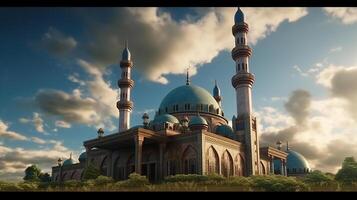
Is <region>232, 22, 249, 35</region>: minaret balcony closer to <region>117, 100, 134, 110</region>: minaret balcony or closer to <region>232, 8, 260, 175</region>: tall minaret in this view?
<region>232, 8, 260, 175</region>: tall minaret

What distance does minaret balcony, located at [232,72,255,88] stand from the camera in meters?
46.8

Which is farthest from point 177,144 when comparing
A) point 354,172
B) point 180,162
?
point 354,172

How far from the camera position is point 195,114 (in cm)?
5288

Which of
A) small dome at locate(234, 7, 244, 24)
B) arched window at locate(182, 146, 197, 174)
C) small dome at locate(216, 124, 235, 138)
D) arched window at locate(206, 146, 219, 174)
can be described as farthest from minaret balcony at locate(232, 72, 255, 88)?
arched window at locate(182, 146, 197, 174)

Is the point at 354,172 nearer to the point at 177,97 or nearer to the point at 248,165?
the point at 248,165

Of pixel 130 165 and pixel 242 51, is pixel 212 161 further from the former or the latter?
pixel 242 51

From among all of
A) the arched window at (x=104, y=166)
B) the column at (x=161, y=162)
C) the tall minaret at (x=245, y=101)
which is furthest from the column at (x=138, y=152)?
the tall minaret at (x=245, y=101)

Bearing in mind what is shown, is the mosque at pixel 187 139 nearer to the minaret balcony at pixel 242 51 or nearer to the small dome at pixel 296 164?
the minaret balcony at pixel 242 51

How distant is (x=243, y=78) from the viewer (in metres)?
46.8

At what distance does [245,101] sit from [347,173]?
74.7 feet

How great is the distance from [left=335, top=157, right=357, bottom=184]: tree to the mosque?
15.8 metres

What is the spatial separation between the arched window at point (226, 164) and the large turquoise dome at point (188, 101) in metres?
11.3

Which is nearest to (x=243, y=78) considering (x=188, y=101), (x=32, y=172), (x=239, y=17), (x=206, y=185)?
(x=239, y=17)

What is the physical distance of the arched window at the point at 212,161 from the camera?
40000mm
